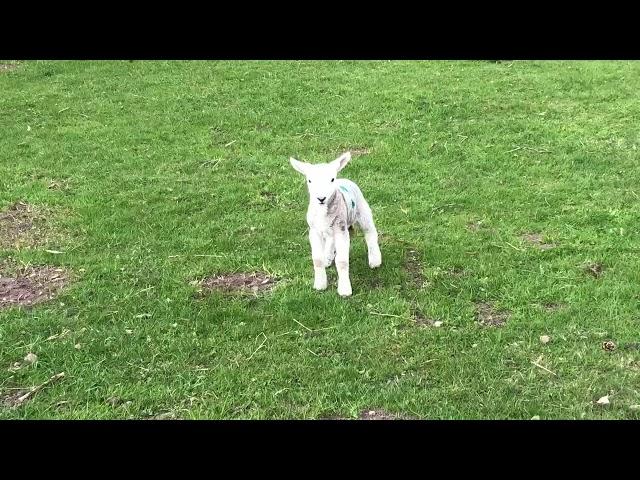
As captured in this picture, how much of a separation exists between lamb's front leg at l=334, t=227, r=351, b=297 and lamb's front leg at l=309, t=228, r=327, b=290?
0.58ft

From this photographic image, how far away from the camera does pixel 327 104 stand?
48.7 ft

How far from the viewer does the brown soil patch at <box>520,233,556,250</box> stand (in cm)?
848

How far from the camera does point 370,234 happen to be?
805cm

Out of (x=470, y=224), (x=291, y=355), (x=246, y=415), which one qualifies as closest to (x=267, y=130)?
(x=470, y=224)

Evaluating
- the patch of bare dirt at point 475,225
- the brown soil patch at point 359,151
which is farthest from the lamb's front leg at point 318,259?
the brown soil patch at point 359,151

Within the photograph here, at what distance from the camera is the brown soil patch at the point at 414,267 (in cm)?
784

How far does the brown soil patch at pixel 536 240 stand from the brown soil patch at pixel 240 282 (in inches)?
129

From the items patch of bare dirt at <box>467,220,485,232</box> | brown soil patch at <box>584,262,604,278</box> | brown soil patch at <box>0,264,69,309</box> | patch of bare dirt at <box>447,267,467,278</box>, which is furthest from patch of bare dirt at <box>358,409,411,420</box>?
brown soil patch at <box>0,264,69,309</box>

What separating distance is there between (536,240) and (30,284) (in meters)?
6.24

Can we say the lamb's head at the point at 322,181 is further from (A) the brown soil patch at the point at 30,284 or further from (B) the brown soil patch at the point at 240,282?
(A) the brown soil patch at the point at 30,284

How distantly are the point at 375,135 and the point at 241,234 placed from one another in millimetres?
4665

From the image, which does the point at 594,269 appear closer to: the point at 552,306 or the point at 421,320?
the point at 552,306

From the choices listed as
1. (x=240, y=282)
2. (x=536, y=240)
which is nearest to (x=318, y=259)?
(x=240, y=282)

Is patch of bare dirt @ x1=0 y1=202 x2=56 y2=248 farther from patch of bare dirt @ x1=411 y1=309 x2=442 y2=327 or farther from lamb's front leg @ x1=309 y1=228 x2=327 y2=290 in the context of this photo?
patch of bare dirt @ x1=411 y1=309 x2=442 y2=327
